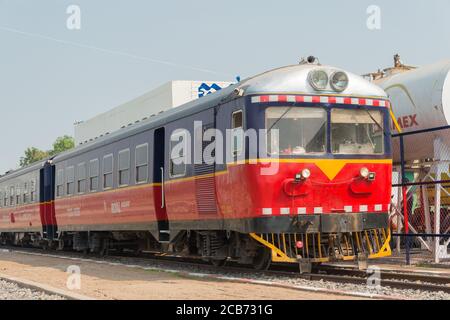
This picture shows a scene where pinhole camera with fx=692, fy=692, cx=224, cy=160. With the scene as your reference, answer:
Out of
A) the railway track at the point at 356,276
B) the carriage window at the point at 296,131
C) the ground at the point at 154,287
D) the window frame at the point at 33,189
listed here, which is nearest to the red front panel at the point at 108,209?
the ground at the point at 154,287

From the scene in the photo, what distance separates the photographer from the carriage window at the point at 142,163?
1469cm

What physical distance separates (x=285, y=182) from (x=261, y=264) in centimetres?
178

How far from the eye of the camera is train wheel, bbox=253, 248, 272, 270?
11750 mm

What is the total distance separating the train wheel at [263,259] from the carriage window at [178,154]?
215 centimetres

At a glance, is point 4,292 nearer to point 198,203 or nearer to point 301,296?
point 198,203

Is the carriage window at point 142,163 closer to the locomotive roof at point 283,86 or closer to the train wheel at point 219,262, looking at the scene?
the locomotive roof at point 283,86

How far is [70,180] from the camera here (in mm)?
20344

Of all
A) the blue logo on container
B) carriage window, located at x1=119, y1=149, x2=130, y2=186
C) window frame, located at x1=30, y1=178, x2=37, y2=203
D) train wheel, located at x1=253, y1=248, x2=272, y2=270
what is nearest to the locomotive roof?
train wheel, located at x1=253, y1=248, x2=272, y2=270

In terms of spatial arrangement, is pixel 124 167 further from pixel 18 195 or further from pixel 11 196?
pixel 11 196

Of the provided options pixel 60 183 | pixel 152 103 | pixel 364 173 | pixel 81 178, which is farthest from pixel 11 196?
pixel 364 173

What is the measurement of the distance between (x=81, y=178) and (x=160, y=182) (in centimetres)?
572

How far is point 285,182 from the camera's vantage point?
1091cm

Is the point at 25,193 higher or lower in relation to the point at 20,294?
higher

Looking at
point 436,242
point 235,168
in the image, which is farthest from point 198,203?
point 436,242
